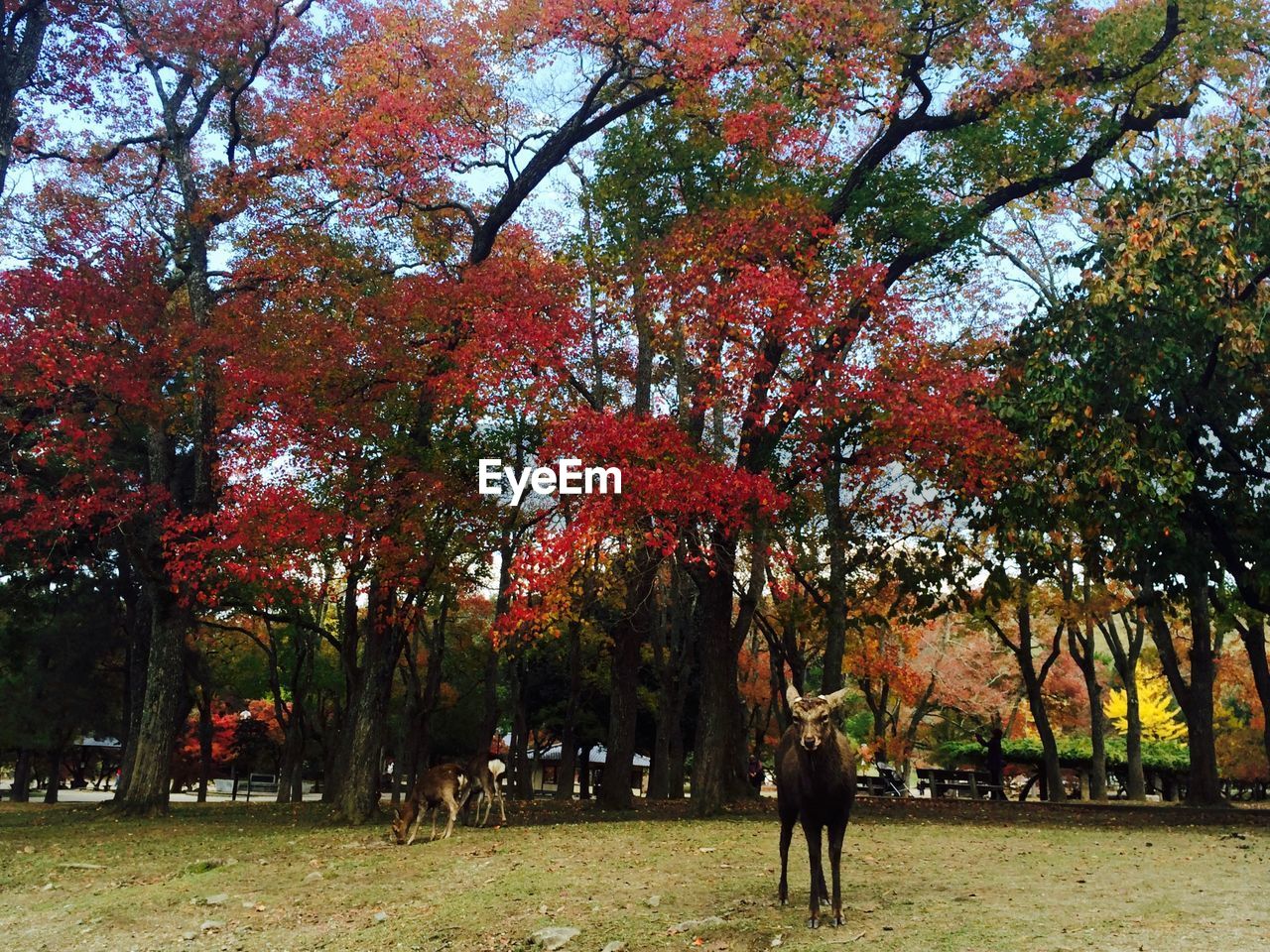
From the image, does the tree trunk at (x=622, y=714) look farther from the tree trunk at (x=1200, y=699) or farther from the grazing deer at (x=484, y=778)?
the tree trunk at (x=1200, y=699)

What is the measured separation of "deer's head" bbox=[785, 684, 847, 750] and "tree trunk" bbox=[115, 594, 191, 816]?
1795cm

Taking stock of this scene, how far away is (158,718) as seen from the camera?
22219mm

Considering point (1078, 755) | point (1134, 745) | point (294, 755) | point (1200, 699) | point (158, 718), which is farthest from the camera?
point (1078, 755)

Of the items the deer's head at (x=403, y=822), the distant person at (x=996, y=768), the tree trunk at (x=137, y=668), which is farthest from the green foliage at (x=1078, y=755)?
the deer's head at (x=403, y=822)

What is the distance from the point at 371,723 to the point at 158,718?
529 cm

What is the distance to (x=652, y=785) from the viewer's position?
36.1 meters

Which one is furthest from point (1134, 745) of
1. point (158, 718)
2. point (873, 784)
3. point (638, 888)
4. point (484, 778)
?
point (158, 718)

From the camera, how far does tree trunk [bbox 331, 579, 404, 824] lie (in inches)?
792

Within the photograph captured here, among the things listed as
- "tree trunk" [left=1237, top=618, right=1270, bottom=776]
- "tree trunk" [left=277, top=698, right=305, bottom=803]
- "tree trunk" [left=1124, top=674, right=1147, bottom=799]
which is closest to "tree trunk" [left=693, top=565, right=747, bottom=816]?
"tree trunk" [left=1237, top=618, right=1270, bottom=776]

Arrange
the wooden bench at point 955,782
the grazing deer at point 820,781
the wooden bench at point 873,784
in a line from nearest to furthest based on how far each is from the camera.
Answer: the grazing deer at point 820,781, the wooden bench at point 955,782, the wooden bench at point 873,784

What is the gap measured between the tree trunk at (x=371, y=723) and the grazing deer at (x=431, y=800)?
289 centimetres

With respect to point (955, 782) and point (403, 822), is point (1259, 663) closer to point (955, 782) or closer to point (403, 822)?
point (955, 782)

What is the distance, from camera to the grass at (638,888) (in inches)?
344

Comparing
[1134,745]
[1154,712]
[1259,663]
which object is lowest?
[1134,745]
